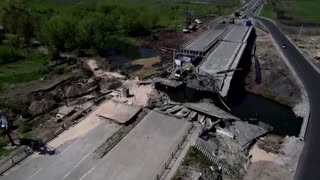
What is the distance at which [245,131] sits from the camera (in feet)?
107

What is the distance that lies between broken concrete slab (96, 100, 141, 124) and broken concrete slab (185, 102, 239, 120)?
6883mm

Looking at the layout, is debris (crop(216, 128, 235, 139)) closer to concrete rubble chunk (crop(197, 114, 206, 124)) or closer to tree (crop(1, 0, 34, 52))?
concrete rubble chunk (crop(197, 114, 206, 124))

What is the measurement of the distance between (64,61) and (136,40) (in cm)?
2010

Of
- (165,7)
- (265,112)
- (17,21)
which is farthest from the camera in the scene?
(165,7)

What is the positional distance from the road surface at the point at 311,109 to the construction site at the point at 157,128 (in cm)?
100

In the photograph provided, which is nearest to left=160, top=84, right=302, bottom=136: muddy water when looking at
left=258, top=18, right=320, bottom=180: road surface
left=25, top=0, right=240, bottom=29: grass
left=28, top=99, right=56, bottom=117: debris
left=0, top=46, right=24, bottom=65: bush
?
left=258, top=18, right=320, bottom=180: road surface

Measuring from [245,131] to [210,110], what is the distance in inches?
210

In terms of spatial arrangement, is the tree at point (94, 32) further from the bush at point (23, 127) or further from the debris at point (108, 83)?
the bush at point (23, 127)

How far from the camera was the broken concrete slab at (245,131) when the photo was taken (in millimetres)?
31406

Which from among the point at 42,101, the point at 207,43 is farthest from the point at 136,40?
the point at 42,101

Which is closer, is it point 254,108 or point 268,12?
point 254,108

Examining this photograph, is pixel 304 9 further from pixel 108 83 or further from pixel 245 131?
pixel 245 131

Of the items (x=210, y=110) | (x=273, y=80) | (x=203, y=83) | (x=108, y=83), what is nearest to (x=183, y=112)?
(x=210, y=110)

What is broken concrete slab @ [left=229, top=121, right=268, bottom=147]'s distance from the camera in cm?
3141
